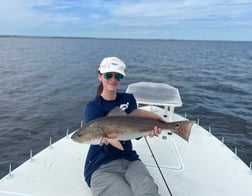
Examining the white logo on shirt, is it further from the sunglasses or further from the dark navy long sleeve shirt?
the sunglasses

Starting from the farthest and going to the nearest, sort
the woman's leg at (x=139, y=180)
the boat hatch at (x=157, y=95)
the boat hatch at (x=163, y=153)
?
the boat hatch at (x=157, y=95)
the boat hatch at (x=163, y=153)
the woman's leg at (x=139, y=180)

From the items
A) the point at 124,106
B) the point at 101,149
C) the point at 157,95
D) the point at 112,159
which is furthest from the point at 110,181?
the point at 157,95

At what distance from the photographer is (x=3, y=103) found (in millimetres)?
12094

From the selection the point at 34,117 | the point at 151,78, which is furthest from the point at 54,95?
the point at 151,78

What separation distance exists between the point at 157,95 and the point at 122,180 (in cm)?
275

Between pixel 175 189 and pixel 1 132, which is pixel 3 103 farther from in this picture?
pixel 175 189

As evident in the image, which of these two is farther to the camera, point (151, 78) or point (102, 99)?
point (151, 78)

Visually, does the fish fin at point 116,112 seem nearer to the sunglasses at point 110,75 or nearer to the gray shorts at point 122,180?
the sunglasses at point 110,75

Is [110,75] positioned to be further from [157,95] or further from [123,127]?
[157,95]

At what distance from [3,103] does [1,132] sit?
12.4 ft

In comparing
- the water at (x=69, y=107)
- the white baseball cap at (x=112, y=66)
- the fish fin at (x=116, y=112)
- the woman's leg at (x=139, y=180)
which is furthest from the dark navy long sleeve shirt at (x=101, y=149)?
the water at (x=69, y=107)

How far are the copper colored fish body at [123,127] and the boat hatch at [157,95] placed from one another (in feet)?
6.95

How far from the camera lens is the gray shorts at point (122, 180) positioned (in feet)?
8.98

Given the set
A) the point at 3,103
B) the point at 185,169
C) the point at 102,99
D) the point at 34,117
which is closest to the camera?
the point at 102,99
